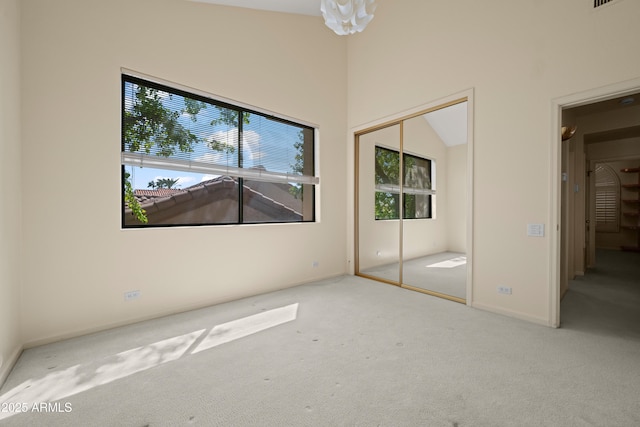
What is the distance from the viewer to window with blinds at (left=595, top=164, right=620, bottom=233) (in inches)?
300

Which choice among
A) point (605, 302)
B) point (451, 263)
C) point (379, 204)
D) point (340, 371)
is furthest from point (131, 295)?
point (605, 302)

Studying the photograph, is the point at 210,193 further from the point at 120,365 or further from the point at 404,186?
the point at 404,186

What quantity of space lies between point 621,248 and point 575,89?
7.88 metres

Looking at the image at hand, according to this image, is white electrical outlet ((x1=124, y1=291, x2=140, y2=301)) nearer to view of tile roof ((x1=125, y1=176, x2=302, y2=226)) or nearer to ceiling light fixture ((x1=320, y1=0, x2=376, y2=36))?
view of tile roof ((x1=125, y1=176, x2=302, y2=226))

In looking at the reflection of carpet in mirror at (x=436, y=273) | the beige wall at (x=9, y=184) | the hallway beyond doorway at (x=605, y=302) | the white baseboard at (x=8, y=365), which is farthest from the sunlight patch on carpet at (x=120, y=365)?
the hallway beyond doorway at (x=605, y=302)

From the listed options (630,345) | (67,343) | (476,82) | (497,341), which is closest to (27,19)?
(67,343)

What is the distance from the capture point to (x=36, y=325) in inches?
90.8

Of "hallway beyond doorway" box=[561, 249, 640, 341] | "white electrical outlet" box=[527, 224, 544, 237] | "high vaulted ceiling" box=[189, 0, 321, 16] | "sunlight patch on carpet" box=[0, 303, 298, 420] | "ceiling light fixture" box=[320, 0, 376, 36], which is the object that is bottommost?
"sunlight patch on carpet" box=[0, 303, 298, 420]

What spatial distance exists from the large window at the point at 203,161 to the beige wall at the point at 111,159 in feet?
0.56

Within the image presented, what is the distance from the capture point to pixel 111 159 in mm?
2629

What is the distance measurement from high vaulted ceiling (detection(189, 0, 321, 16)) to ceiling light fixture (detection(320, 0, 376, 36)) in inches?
75.7

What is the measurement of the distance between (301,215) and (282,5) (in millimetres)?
3008

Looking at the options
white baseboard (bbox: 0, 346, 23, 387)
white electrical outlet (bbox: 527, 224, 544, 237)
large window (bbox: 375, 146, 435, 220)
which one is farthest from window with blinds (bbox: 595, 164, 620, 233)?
white baseboard (bbox: 0, 346, 23, 387)

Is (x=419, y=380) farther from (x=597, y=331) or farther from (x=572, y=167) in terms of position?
(x=572, y=167)
